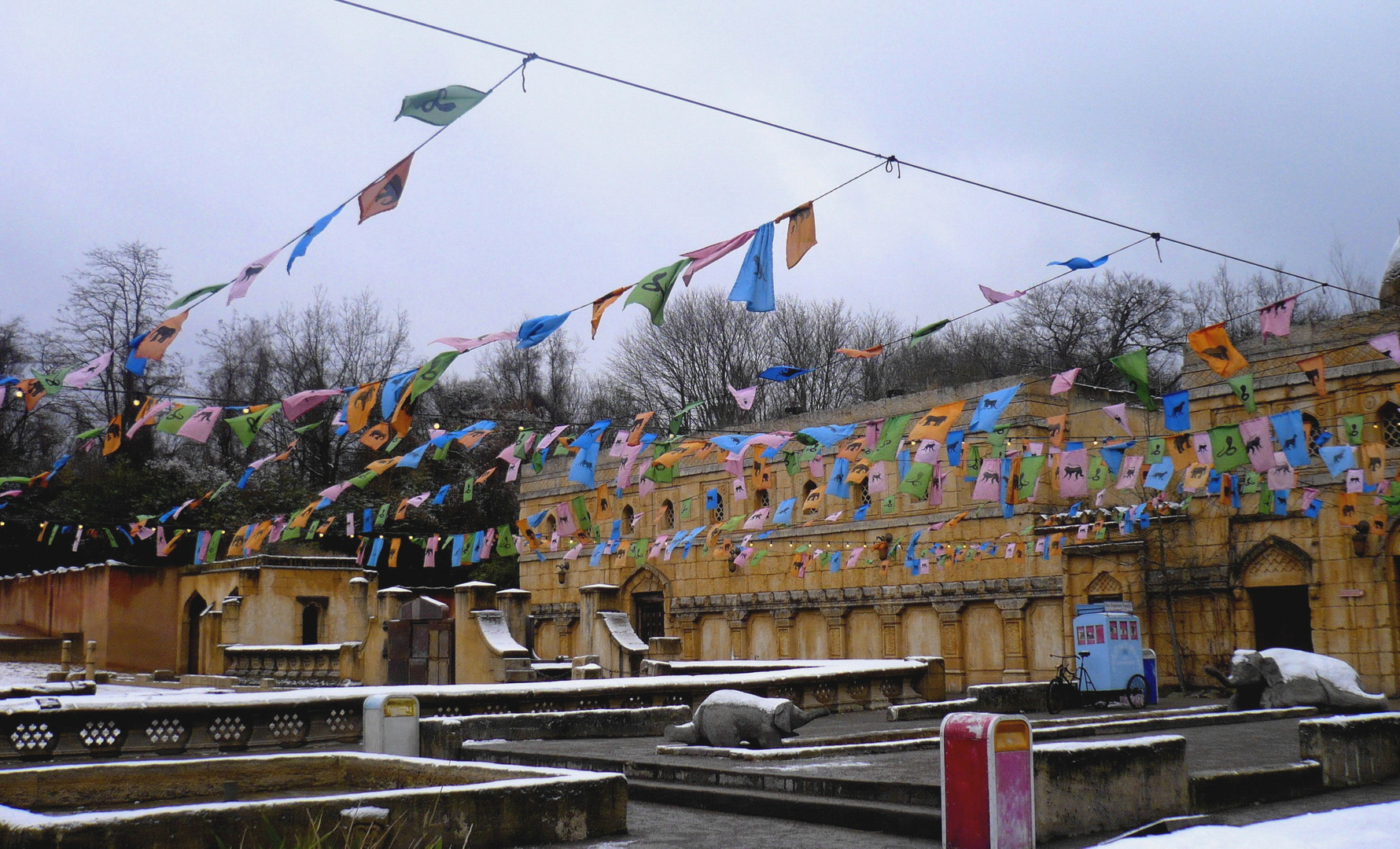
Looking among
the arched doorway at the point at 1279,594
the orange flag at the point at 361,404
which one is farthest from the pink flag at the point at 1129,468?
the orange flag at the point at 361,404

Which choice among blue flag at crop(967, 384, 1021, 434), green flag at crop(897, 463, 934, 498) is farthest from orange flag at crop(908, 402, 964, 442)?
green flag at crop(897, 463, 934, 498)

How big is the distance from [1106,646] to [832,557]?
1548 centimetres

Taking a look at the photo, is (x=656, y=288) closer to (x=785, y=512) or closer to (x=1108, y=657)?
(x=1108, y=657)

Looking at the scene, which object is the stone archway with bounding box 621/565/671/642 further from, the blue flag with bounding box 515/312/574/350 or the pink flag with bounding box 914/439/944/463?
the blue flag with bounding box 515/312/574/350

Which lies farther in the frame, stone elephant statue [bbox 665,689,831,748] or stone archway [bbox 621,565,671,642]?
stone archway [bbox 621,565,671,642]

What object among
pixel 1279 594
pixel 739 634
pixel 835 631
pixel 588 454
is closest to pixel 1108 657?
pixel 1279 594

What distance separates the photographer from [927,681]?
824 inches

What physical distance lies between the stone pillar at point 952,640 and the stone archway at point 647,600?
11.6 meters

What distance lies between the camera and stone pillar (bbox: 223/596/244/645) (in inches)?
1328

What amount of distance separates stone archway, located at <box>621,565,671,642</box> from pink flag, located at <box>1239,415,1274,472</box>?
25.2 m

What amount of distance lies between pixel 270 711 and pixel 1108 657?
13.6 metres

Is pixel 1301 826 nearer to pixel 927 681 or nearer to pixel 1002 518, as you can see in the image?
pixel 927 681

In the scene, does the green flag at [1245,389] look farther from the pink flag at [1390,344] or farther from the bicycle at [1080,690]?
the bicycle at [1080,690]

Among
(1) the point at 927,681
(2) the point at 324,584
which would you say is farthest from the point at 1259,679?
(2) the point at 324,584
